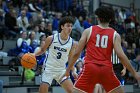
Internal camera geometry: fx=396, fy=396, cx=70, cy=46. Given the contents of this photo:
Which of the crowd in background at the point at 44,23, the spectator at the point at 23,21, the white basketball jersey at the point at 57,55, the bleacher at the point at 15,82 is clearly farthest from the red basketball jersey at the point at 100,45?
the spectator at the point at 23,21

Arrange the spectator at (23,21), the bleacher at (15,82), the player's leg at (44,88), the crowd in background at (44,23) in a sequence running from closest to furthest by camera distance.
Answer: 1. the player's leg at (44,88)
2. the bleacher at (15,82)
3. the crowd in background at (44,23)
4. the spectator at (23,21)

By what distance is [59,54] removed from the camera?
8.59 m

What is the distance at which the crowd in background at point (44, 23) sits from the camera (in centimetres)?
1448

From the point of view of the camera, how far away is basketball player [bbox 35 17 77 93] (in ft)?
27.7

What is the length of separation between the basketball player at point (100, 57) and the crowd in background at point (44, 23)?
4636 millimetres

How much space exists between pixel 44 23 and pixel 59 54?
825cm

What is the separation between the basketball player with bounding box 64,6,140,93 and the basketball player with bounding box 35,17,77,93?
229cm

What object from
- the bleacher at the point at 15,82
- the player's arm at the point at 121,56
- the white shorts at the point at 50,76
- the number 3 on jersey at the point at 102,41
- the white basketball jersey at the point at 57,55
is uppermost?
the number 3 on jersey at the point at 102,41

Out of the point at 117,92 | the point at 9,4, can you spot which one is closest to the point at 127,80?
the point at 9,4

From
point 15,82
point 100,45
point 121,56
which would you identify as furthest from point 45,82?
point 15,82

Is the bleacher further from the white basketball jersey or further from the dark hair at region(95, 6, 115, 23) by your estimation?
the dark hair at region(95, 6, 115, 23)

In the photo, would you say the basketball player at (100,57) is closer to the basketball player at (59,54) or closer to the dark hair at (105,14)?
the dark hair at (105,14)

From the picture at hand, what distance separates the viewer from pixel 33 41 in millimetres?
14461

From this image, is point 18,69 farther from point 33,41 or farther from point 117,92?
point 117,92
